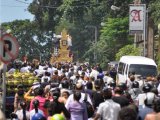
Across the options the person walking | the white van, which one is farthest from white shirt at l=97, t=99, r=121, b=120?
Answer: the white van

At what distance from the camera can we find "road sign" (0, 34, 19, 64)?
43.7 ft

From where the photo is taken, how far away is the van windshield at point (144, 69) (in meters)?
30.0

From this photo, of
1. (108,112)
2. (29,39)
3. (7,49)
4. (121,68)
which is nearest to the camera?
(108,112)

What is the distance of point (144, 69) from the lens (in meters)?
30.3

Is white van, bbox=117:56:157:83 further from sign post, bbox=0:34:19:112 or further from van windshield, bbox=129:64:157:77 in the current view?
sign post, bbox=0:34:19:112

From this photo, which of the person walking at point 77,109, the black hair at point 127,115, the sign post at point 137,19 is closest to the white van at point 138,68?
the sign post at point 137,19

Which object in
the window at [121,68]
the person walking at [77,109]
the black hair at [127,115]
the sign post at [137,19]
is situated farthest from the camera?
the sign post at [137,19]

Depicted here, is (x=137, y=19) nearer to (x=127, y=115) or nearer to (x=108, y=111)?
(x=108, y=111)

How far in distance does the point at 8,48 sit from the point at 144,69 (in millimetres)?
17376

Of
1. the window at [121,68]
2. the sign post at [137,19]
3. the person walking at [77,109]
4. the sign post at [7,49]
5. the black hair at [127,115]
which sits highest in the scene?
the sign post at [137,19]

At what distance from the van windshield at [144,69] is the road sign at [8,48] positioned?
55.4 ft

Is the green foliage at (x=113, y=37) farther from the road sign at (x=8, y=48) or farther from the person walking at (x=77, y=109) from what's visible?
the person walking at (x=77, y=109)

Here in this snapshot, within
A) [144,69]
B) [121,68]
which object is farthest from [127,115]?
[121,68]

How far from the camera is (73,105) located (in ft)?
40.3
